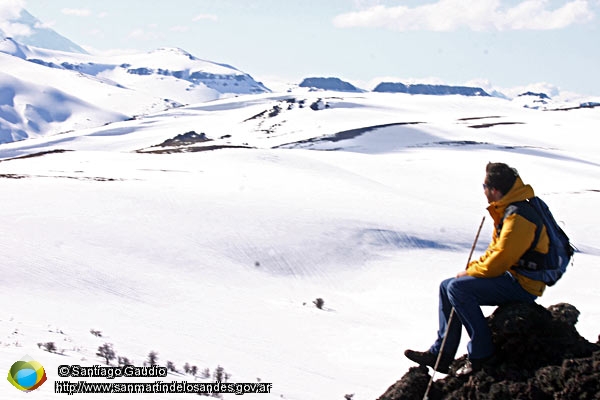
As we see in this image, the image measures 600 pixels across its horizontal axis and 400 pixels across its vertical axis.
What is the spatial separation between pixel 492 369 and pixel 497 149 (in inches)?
2282

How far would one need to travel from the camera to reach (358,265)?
2152cm

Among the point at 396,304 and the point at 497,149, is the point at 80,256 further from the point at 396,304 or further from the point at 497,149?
the point at 497,149

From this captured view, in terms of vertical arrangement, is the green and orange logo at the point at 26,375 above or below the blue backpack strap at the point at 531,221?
below

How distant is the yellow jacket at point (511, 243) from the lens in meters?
6.32

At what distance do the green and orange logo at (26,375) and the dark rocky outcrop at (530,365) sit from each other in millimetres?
4324

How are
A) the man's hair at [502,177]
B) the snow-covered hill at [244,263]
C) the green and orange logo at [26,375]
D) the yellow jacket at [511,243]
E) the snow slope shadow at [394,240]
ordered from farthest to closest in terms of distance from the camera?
1. the snow slope shadow at [394,240]
2. the snow-covered hill at [244,263]
3. the green and orange logo at [26,375]
4. the man's hair at [502,177]
5. the yellow jacket at [511,243]

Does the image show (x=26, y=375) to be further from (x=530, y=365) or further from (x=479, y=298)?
(x=530, y=365)

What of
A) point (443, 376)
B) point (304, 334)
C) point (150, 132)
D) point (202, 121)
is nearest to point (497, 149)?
point (304, 334)

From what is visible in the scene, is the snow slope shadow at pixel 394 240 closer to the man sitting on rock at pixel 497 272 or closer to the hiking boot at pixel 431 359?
the hiking boot at pixel 431 359

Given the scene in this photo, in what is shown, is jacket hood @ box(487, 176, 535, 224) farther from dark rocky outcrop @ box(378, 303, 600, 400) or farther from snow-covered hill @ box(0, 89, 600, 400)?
snow-covered hill @ box(0, 89, 600, 400)

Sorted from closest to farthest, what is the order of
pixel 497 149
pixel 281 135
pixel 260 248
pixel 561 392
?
pixel 561 392 → pixel 260 248 → pixel 497 149 → pixel 281 135

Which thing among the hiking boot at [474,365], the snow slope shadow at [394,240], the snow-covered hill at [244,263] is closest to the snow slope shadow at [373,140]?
the snow-covered hill at [244,263]

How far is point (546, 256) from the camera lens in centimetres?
650

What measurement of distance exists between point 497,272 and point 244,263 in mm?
13967
